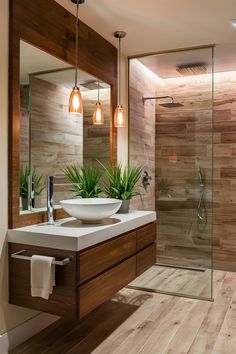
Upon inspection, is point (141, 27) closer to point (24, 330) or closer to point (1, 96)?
point (1, 96)

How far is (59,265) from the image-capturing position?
1994 millimetres

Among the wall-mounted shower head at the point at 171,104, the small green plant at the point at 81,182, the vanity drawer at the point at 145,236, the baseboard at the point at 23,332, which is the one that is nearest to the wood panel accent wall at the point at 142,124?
the wall-mounted shower head at the point at 171,104

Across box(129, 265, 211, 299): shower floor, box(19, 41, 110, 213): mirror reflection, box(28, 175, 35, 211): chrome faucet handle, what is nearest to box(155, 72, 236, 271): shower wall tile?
box(129, 265, 211, 299): shower floor

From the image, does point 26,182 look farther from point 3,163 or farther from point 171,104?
point 171,104

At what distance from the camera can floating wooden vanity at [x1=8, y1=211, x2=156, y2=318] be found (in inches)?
77.9

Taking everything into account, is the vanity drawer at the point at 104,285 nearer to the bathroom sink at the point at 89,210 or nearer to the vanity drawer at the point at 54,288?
the vanity drawer at the point at 54,288

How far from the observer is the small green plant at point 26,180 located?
93.2 inches

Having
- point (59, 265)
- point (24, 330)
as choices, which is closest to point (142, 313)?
point (24, 330)

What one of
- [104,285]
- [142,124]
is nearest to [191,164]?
[142,124]

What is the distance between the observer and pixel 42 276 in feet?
6.57

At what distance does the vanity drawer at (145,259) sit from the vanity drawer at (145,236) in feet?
0.16

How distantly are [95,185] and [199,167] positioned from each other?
1.34 metres

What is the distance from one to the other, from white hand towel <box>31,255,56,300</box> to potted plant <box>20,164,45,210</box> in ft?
1.66

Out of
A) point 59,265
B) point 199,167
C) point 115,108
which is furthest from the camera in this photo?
point 199,167
